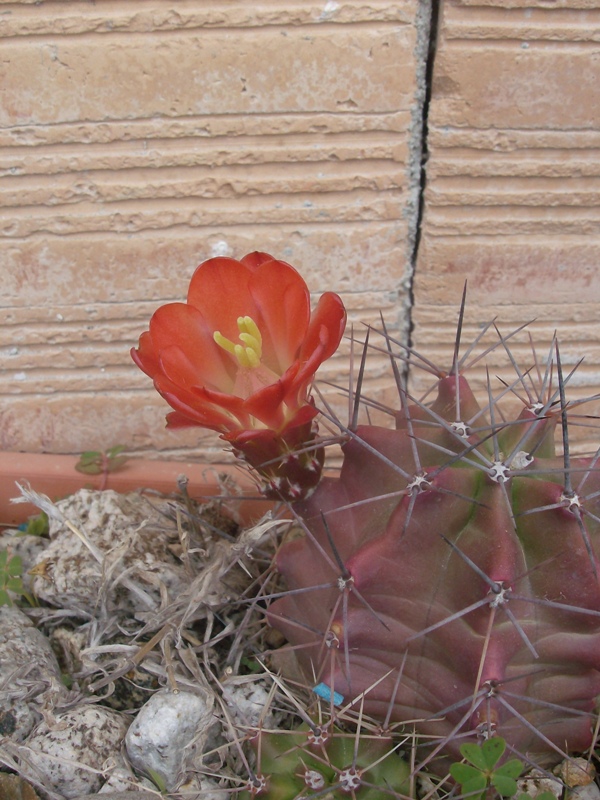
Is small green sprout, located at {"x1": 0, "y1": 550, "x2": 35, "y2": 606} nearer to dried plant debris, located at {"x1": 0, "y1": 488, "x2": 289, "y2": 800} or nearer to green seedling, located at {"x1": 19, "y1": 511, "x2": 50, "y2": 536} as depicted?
dried plant debris, located at {"x1": 0, "y1": 488, "x2": 289, "y2": 800}

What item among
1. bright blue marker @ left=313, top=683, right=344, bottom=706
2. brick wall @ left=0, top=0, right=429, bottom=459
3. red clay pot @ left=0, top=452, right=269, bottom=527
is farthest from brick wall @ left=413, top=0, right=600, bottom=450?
bright blue marker @ left=313, top=683, right=344, bottom=706

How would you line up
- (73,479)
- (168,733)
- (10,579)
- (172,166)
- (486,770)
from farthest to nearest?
(73,479) → (172,166) → (10,579) → (168,733) → (486,770)

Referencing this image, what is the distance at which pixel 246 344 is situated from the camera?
2.05 ft

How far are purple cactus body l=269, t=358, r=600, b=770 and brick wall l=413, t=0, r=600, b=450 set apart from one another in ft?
1.36

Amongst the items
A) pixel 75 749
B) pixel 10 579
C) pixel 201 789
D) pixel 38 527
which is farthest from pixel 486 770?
pixel 38 527

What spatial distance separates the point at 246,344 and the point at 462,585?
0.26m

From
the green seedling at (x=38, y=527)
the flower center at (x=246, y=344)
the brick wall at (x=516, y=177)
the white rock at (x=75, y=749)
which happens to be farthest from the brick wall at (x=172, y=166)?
the white rock at (x=75, y=749)

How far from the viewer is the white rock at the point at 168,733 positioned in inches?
26.4

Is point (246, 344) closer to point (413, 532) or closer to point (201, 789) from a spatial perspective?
point (413, 532)

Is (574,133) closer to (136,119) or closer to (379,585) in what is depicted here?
(136,119)

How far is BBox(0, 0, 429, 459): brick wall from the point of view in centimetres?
89

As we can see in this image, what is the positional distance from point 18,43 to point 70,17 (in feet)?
0.23

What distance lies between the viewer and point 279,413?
63 centimetres

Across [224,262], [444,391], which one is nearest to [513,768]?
[444,391]
